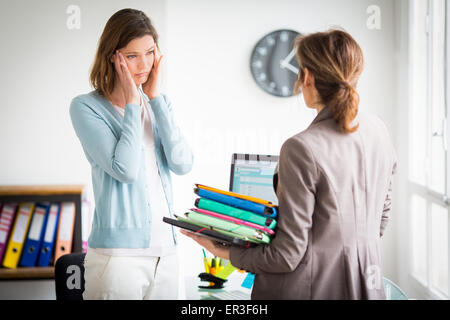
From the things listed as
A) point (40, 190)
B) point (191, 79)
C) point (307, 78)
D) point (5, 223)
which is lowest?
point (5, 223)

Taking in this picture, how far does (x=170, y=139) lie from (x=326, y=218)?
57 cm

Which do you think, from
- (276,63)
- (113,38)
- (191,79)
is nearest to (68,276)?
(113,38)

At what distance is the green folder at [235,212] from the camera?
40.0 inches

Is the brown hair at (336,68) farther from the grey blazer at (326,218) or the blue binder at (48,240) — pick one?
the blue binder at (48,240)

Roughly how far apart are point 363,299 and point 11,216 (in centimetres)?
196

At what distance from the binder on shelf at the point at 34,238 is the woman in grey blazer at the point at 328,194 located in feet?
5.37

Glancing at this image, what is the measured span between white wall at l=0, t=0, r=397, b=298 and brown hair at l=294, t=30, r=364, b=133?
69.6 inches

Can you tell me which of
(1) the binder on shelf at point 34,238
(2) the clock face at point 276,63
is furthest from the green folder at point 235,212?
(2) the clock face at point 276,63

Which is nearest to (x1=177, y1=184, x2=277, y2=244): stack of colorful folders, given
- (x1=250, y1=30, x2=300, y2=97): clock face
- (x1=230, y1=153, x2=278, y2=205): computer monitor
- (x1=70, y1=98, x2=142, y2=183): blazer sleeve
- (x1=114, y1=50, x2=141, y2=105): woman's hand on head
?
(x1=70, y1=98, x2=142, y2=183): blazer sleeve

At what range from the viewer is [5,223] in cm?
235

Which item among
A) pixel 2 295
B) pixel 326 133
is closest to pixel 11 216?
pixel 2 295

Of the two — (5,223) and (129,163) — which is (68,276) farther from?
(5,223)

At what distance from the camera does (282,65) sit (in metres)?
2.76

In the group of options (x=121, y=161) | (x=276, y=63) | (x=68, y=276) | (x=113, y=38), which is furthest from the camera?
(x=276, y=63)
